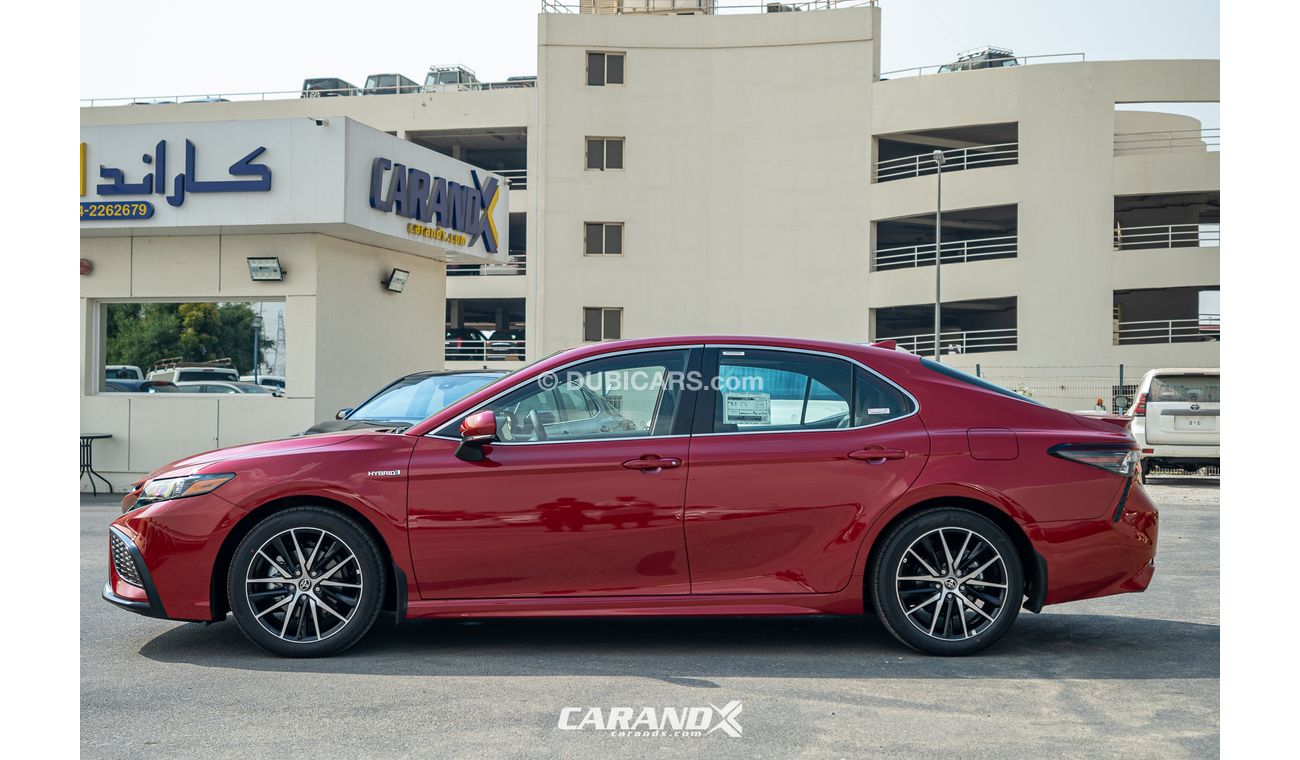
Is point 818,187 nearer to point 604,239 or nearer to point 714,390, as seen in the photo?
point 604,239

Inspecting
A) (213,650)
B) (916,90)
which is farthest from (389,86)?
(213,650)

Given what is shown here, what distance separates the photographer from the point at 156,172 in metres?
16.0

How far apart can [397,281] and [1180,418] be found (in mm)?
11659

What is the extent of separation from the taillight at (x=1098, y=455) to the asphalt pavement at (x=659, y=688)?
3.06 ft

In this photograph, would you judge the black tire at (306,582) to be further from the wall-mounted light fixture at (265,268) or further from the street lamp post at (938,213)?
the street lamp post at (938,213)

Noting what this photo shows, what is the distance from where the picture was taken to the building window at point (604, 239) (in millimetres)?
45688

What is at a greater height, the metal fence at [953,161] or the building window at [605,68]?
the building window at [605,68]

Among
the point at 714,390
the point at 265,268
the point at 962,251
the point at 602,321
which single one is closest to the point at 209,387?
the point at 265,268

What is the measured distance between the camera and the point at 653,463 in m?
6.00

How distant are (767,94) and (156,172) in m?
31.5

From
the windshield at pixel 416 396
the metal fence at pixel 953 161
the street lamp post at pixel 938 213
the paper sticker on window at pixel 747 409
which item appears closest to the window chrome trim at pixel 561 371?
the paper sticker on window at pixel 747 409

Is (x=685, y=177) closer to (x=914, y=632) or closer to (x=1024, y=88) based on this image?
(x=1024, y=88)

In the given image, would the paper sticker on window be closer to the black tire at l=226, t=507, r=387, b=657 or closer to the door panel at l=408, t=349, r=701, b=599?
the door panel at l=408, t=349, r=701, b=599

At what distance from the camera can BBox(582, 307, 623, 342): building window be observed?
150 ft
